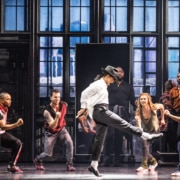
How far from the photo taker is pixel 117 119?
10.5 m

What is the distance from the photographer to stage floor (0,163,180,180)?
10.8 metres

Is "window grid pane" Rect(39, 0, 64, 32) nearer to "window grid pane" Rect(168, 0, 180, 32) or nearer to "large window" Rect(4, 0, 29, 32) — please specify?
"large window" Rect(4, 0, 29, 32)

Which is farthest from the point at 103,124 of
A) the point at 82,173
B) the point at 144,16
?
the point at 144,16

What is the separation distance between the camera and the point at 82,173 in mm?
11391

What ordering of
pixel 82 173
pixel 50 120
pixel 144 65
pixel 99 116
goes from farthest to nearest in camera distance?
pixel 144 65 < pixel 50 120 < pixel 82 173 < pixel 99 116

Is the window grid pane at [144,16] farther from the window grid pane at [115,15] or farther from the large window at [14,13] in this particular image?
the large window at [14,13]

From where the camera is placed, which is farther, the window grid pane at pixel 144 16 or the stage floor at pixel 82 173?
the window grid pane at pixel 144 16

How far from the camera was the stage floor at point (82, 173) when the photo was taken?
35.3ft

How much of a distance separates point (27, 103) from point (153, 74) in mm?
2615

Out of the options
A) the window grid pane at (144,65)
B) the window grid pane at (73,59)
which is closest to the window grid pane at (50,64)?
the window grid pane at (73,59)

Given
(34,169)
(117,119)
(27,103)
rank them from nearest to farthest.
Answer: (117,119), (34,169), (27,103)

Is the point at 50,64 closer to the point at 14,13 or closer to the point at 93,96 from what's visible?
the point at 14,13

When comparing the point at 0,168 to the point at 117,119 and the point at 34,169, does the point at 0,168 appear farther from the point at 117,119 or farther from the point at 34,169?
the point at 117,119

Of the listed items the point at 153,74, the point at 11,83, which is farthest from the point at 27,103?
the point at 153,74
